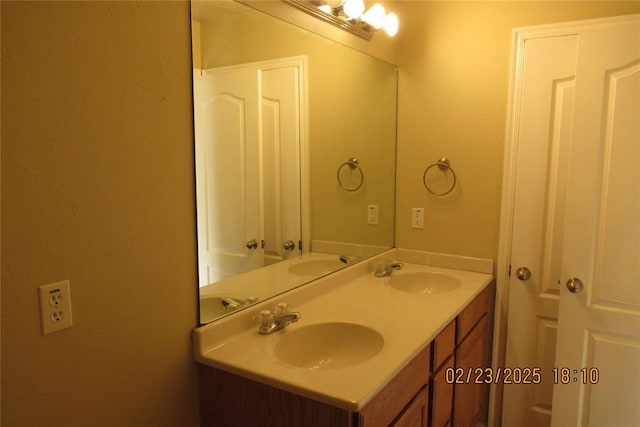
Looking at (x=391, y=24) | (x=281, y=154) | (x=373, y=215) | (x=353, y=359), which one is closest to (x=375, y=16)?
(x=391, y=24)

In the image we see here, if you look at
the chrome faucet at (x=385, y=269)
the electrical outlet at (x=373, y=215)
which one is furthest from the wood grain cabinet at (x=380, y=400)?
the electrical outlet at (x=373, y=215)

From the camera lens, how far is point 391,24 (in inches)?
84.3

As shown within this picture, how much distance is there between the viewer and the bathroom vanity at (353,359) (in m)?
1.14

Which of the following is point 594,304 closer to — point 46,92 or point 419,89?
point 419,89

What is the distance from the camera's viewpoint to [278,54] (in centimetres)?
167

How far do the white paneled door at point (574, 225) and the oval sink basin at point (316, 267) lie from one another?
2.85 ft

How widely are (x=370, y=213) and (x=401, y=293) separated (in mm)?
551

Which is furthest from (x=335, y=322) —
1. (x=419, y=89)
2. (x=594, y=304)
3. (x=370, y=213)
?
(x=419, y=89)

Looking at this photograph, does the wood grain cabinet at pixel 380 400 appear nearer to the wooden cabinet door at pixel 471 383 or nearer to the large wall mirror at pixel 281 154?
the wooden cabinet door at pixel 471 383

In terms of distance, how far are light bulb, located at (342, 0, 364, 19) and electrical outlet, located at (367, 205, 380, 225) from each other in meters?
0.92

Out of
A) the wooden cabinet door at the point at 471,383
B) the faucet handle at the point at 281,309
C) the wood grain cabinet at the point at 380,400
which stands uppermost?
the faucet handle at the point at 281,309

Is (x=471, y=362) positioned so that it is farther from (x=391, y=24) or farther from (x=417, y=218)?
(x=391, y=24)

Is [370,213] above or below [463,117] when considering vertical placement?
below

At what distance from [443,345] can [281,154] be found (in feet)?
3.13
